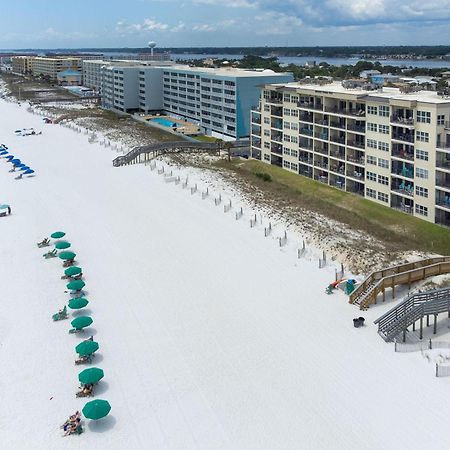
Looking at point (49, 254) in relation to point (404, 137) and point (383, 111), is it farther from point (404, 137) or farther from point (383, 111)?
point (383, 111)

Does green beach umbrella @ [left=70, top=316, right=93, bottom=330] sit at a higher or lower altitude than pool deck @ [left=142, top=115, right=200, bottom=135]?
lower

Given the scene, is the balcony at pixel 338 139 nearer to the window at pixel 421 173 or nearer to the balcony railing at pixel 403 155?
the balcony railing at pixel 403 155

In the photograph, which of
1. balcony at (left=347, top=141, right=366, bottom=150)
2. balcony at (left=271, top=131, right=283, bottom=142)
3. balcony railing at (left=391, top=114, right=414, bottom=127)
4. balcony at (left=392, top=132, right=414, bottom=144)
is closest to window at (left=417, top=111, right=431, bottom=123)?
balcony railing at (left=391, top=114, right=414, bottom=127)

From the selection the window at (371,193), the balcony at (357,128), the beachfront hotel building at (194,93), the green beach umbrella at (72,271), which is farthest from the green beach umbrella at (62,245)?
the beachfront hotel building at (194,93)

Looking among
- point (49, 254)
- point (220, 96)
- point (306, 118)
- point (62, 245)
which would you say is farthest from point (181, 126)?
point (62, 245)

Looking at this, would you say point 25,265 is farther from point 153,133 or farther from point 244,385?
point 153,133

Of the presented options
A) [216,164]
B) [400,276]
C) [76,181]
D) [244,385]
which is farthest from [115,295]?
[216,164]

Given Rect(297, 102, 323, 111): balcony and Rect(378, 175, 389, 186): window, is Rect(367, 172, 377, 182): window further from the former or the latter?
Rect(297, 102, 323, 111): balcony
